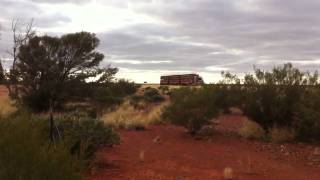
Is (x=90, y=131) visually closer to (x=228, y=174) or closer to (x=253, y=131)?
(x=228, y=174)

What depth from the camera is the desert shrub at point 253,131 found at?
23.7 m

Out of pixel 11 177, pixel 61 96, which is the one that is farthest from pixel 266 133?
pixel 11 177

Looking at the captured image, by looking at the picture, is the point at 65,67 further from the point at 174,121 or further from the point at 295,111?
the point at 295,111

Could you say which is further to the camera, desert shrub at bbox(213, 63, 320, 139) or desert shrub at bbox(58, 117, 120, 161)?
desert shrub at bbox(213, 63, 320, 139)

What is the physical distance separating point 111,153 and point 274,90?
8473mm

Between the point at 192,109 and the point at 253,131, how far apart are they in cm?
278

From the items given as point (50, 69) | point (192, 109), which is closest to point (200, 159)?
point (192, 109)

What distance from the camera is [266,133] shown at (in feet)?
78.7

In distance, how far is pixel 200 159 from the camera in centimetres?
1791

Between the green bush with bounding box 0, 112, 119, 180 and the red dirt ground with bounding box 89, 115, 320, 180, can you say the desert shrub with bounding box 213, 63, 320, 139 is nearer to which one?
the red dirt ground with bounding box 89, 115, 320, 180

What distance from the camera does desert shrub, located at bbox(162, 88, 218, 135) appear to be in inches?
973

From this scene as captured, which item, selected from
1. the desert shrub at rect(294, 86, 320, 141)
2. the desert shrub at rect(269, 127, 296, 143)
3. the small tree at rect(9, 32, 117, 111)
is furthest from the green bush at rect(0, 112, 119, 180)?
the small tree at rect(9, 32, 117, 111)

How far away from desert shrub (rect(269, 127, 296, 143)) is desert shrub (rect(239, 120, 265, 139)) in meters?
0.59

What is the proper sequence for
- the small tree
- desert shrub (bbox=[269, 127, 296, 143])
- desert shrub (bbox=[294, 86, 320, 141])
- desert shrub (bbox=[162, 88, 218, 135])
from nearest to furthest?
desert shrub (bbox=[294, 86, 320, 141]) → desert shrub (bbox=[269, 127, 296, 143]) → desert shrub (bbox=[162, 88, 218, 135]) → the small tree
